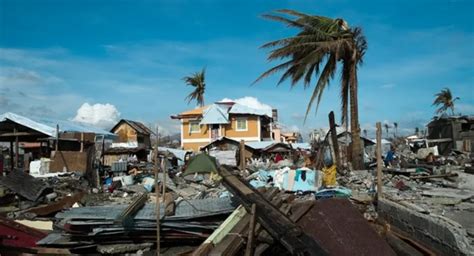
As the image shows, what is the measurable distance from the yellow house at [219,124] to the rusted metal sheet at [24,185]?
27.5 m

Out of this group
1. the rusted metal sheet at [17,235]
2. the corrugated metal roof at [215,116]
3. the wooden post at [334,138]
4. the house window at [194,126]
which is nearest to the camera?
the rusted metal sheet at [17,235]

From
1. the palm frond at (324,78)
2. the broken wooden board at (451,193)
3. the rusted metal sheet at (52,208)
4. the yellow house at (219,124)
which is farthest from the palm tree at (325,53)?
the yellow house at (219,124)

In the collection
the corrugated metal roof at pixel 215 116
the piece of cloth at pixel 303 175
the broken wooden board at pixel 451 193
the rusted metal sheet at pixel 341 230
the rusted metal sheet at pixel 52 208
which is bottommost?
the rusted metal sheet at pixel 52 208

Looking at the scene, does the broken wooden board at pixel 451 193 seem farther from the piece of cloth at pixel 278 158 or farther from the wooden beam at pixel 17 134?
the wooden beam at pixel 17 134

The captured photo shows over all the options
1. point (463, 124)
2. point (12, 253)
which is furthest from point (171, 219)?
point (463, 124)

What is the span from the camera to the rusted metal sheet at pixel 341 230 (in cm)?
565

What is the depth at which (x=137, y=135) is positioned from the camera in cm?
4238

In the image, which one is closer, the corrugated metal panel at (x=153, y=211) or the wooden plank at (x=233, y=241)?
the wooden plank at (x=233, y=241)

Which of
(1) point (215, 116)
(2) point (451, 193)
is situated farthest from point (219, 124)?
(2) point (451, 193)

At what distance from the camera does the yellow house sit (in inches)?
1642

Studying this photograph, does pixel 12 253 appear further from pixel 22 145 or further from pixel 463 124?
pixel 463 124

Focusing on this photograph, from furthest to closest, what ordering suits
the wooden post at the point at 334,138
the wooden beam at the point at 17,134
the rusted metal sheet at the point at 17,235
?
the wooden beam at the point at 17,134, the wooden post at the point at 334,138, the rusted metal sheet at the point at 17,235

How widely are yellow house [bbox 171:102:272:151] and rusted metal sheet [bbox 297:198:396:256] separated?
3421cm

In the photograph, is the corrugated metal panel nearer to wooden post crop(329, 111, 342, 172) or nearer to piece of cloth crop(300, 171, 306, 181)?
piece of cloth crop(300, 171, 306, 181)
